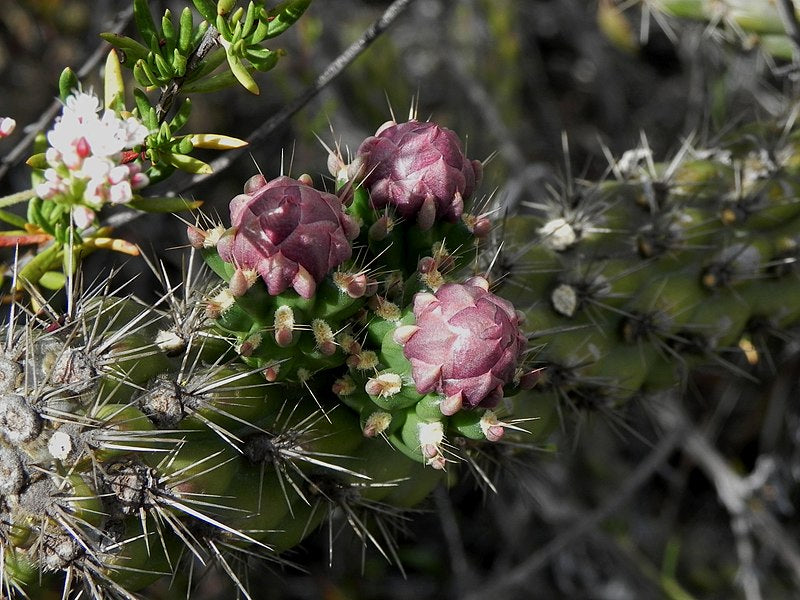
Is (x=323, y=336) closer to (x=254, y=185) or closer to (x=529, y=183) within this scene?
(x=254, y=185)

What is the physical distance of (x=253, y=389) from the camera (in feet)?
5.08

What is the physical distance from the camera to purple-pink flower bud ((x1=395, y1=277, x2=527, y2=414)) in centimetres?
133

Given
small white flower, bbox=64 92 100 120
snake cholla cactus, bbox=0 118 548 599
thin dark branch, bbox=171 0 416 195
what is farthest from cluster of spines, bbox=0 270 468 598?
thin dark branch, bbox=171 0 416 195

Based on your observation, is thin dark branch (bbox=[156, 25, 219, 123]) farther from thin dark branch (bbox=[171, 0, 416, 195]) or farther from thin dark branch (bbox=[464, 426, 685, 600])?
thin dark branch (bbox=[464, 426, 685, 600])

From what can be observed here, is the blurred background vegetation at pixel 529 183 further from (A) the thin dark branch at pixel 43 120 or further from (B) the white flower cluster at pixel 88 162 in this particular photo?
(B) the white flower cluster at pixel 88 162

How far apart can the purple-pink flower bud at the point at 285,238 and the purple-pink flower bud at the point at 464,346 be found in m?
0.17

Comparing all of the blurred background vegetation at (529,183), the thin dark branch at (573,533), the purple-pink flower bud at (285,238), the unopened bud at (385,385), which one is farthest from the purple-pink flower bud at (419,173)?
the thin dark branch at (573,533)

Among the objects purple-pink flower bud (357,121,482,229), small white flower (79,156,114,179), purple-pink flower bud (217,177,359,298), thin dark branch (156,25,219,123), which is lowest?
purple-pink flower bud (357,121,482,229)

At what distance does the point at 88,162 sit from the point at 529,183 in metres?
2.34

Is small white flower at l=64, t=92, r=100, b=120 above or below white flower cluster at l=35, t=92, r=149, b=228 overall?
above

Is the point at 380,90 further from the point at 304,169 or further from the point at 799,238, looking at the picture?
the point at 799,238

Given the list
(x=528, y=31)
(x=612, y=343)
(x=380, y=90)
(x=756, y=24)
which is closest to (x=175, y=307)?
(x=612, y=343)

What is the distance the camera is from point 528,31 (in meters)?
4.46

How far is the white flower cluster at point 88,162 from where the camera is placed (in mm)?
1315
